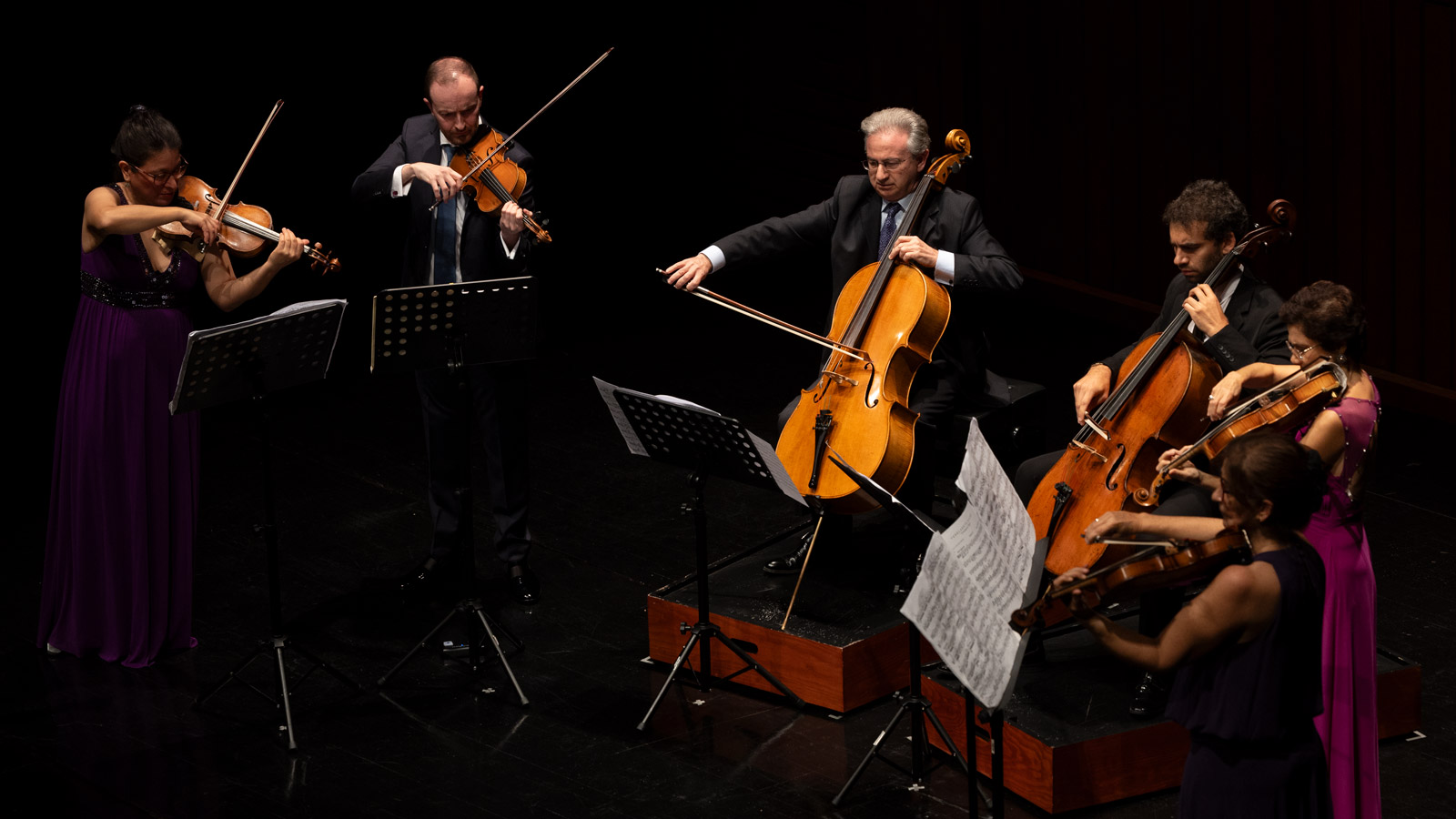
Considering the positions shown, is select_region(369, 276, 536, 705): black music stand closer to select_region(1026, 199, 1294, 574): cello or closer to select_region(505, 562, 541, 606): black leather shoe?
select_region(505, 562, 541, 606): black leather shoe

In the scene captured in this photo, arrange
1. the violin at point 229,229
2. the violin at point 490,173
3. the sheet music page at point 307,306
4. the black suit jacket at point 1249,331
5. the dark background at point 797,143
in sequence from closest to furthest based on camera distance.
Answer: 1. the black suit jacket at point 1249,331
2. the sheet music page at point 307,306
3. the violin at point 229,229
4. the violin at point 490,173
5. the dark background at point 797,143

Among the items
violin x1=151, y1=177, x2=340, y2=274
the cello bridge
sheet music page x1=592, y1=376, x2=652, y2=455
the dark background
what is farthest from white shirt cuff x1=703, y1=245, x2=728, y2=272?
the dark background

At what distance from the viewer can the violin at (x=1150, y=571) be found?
109 inches

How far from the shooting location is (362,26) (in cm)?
860

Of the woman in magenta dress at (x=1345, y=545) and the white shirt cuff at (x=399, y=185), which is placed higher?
the white shirt cuff at (x=399, y=185)

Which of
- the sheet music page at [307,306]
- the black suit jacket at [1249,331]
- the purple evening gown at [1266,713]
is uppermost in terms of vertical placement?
the sheet music page at [307,306]

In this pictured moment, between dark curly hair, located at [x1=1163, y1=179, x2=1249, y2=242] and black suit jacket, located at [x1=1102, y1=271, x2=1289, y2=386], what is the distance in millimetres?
158

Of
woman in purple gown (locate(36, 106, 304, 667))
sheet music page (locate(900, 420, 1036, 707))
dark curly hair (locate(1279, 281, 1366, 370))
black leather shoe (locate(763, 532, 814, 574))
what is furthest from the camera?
black leather shoe (locate(763, 532, 814, 574))

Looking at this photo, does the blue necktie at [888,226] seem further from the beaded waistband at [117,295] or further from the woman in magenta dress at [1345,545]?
the beaded waistband at [117,295]

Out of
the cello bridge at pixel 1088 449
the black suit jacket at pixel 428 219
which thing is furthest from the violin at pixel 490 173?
the cello bridge at pixel 1088 449

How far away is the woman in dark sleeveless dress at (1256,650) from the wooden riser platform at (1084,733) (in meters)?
0.96

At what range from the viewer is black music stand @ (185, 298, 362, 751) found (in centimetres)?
412

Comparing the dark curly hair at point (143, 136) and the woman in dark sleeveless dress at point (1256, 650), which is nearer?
the woman in dark sleeveless dress at point (1256, 650)

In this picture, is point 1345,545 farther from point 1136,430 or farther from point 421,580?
point 421,580
